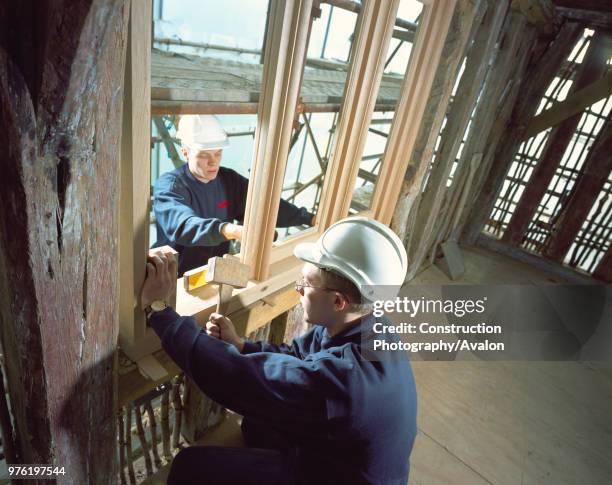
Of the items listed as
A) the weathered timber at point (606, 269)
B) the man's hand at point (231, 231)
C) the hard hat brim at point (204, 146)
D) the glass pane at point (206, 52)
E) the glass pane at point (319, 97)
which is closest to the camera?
the glass pane at point (206, 52)

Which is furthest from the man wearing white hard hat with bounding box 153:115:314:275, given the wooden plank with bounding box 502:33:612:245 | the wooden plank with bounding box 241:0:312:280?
the wooden plank with bounding box 502:33:612:245

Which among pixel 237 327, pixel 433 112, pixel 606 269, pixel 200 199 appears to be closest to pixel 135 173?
pixel 237 327

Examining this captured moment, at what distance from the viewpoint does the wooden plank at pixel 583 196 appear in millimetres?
5262

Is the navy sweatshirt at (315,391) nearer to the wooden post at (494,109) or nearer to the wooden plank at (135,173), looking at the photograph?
the wooden plank at (135,173)

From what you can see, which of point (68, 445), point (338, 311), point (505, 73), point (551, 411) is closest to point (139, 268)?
point (68, 445)

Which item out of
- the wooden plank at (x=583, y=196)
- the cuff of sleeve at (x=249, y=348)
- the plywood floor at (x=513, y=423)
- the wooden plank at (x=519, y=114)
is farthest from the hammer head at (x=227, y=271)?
the wooden plank at (x=583, y=196)

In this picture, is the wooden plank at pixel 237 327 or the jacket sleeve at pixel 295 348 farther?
the jacket sleeve at pixel 295 348

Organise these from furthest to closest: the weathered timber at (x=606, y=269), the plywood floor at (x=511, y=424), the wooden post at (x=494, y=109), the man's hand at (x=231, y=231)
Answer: the weathered timber at (x=606, y=269), the wooden post at (x=494, y=109), the plywood floor at (x=511, y=424), the man's hand at (x=231, y=231)

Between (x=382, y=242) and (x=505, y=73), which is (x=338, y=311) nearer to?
(x=382, y=242)

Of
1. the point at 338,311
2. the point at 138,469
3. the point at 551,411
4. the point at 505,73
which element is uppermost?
the point at 505,73

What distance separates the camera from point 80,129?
838 mm

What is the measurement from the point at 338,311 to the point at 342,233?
34 cm

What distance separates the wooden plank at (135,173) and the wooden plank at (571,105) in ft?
19.6

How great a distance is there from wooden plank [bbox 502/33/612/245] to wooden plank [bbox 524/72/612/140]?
0.66 ft
